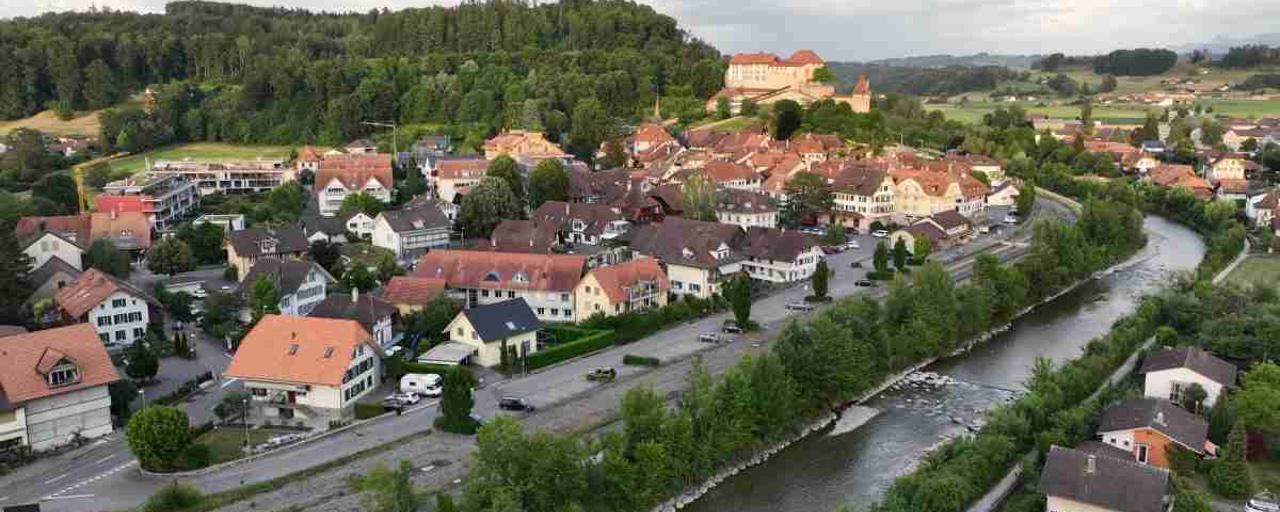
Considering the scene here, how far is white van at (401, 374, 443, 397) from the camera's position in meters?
20.0

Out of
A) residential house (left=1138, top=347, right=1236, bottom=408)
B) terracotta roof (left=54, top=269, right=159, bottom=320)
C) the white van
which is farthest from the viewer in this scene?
terracotta roof (left=54, top=269, right=159, bottom=320)

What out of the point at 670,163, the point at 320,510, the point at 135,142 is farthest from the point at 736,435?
the point at 135,142

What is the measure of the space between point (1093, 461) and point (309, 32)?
71387 millimetres

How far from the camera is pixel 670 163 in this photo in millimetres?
44688

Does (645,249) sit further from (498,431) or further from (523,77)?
(523,77)

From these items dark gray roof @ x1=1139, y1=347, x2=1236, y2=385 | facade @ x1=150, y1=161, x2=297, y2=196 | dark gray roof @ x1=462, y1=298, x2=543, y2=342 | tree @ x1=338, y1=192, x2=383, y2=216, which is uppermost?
facade @ x1=150, y1=161, x2=297, y2=196

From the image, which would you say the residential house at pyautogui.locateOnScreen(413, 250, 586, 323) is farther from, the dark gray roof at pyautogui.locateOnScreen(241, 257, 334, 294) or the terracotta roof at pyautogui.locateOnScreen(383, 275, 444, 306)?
the dark gray roof at pyautogui.locateOnScreen(241, 257, 334, 294)

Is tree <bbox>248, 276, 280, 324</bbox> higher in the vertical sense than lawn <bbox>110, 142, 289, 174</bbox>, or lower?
lower

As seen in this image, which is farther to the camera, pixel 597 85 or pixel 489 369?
pixel 597 85

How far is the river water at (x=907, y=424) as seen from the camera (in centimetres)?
1680

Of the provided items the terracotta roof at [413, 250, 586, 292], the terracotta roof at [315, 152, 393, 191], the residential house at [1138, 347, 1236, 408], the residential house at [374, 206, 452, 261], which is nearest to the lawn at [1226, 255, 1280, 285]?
the residential house at [1138, 347, 1236, 408]

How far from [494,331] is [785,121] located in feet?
109

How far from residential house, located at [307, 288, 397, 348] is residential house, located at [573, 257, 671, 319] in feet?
16.0

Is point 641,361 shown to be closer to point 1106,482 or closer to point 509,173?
point 1106,482
